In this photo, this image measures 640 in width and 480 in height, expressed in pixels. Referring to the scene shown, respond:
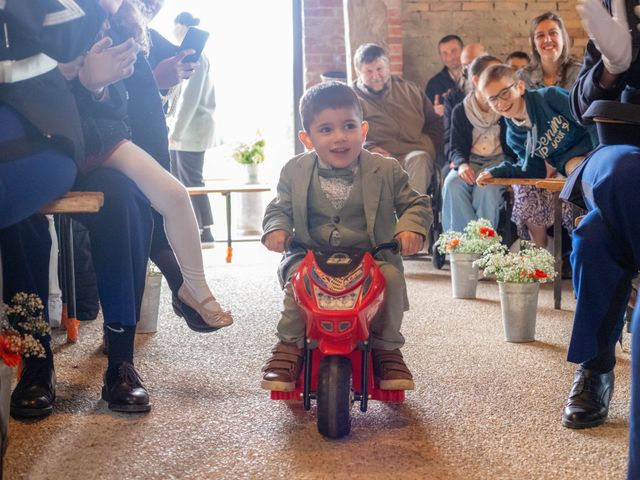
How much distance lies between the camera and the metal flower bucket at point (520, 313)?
3496mm

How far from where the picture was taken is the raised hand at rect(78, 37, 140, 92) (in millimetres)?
2480

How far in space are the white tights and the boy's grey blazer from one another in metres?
0.28

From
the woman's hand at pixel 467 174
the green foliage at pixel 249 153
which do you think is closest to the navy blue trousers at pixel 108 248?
the woman's hand at pixel 467 174

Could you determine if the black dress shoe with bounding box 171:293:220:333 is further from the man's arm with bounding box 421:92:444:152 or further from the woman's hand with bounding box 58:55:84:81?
the man's arm with bounding box 421:92:444:152

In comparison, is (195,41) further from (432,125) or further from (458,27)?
(458,27)

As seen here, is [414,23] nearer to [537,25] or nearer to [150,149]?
[537,25]

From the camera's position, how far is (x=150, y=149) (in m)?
3.02

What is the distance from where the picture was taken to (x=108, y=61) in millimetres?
2498

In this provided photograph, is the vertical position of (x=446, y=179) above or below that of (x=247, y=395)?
above

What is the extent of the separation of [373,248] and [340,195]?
10.3 inches

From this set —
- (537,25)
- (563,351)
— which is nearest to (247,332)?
(563,351)

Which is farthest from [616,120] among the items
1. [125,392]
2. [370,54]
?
[370,54]

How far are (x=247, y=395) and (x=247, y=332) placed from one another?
40.8 inches

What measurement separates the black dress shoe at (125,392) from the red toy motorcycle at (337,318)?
0.47 metres
